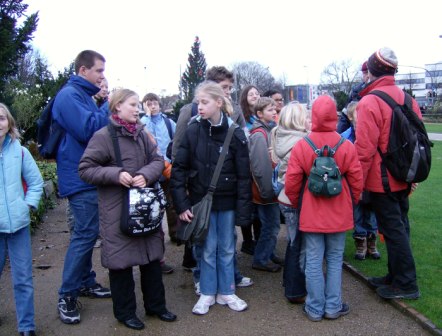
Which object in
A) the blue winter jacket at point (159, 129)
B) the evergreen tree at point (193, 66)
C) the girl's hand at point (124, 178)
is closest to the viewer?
the girl's hand at point (124, 178)

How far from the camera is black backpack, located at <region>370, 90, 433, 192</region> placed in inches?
165

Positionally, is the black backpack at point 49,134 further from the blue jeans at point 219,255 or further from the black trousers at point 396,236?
the black trousers at point 396,236

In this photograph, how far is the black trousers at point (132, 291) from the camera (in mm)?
3961

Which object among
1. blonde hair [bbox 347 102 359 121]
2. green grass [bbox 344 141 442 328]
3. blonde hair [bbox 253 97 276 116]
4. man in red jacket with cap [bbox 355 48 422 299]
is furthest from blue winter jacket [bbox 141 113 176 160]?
man in red jacket with cap [bbox 355 48 422 299]

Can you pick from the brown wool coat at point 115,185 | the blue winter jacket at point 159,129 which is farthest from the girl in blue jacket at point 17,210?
the blue winter jacket at point 159,129

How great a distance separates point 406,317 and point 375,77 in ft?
7.21

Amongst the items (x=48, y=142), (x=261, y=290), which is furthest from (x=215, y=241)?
(x=48, y=142)

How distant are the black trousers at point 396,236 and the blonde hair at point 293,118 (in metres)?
0.94

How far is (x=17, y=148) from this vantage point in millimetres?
3926

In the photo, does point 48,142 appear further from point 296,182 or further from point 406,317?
point 406,317

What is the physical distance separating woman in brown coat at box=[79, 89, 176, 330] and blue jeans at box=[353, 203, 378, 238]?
2.59 metres

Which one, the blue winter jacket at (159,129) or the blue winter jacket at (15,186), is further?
the blue winter jacket at (159,129)

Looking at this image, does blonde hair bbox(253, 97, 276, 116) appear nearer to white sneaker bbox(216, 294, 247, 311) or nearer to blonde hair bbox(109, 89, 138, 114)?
blonde hair bbox(109, 89, 138, 114)

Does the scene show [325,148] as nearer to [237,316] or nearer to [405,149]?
[405,149]
